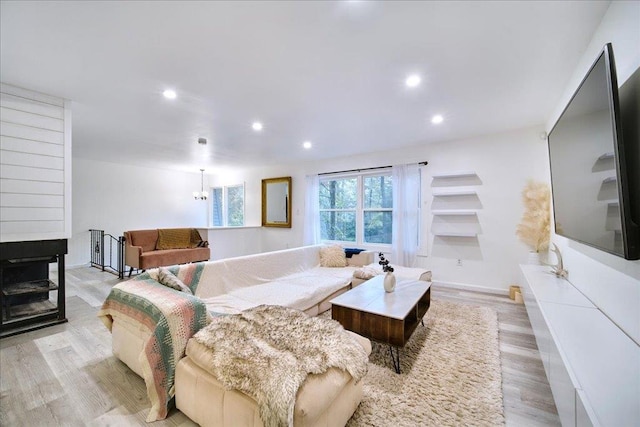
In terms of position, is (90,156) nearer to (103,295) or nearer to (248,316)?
(103,295)

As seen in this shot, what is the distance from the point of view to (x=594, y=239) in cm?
152

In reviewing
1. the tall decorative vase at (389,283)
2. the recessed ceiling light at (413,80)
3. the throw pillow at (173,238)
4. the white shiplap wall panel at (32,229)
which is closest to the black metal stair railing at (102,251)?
the throw pillow at (173,238)

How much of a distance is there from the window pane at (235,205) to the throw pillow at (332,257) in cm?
393

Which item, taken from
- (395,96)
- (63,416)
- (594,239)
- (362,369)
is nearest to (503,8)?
(395,96)

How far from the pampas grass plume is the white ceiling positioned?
96cm

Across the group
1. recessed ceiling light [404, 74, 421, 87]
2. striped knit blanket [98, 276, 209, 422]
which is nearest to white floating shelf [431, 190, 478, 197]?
recessed ceiling light [404, 74, 421, 87]

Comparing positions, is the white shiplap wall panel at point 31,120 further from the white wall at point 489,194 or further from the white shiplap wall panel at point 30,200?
the white wall at point 489,194

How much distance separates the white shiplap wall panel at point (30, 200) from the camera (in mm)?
2473

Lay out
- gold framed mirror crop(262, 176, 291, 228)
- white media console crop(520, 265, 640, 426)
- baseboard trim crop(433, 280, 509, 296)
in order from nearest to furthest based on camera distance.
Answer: white media console crop(520, 265, 640, 426)
baseboard trim crop(433, 280, 509, 296)
gold framed mirror crop(262, 176, 291, 228)

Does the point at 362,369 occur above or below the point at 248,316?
below

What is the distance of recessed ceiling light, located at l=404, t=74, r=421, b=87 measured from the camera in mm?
2293

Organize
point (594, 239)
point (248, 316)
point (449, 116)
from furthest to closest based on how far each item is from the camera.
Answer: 1. point (449, 116)
2. point (248, 316)
3. point (594, 239)

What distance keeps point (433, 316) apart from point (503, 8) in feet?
9.53

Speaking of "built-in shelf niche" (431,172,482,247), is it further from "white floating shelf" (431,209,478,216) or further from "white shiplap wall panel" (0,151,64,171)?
"white shiplap wall panel" (0,151,64,171)
